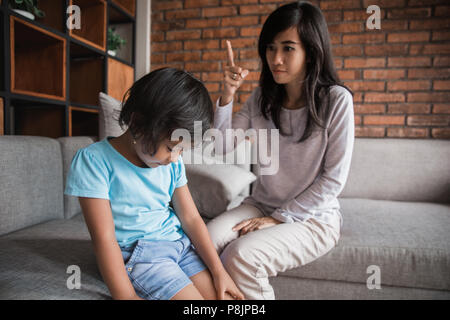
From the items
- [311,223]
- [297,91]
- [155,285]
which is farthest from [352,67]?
[155,285]

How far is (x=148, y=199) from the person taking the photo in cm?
72

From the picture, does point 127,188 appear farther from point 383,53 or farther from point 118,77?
point 383,53

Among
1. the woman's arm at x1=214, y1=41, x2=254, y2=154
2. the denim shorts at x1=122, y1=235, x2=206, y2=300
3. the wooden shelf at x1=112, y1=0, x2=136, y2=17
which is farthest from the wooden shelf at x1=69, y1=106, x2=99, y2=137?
the denim shorts at x1=122, y1=235, x2=206, y2=300

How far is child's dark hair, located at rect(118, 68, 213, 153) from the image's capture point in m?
0.61

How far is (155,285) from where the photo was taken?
0.63 metres

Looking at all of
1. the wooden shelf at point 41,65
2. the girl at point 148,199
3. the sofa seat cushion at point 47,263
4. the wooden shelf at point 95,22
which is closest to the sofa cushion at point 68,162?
the sofa seat cushion at point 47,263

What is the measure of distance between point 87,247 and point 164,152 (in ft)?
1.52

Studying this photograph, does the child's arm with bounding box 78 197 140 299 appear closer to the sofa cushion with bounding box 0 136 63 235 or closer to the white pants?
the white pants

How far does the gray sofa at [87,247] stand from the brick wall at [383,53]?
77 cm

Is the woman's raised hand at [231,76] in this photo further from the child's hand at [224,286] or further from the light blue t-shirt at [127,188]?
the child's hand at [224,286]

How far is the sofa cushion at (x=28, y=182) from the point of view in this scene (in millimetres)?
916

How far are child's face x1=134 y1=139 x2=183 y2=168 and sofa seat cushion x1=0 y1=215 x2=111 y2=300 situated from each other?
32 centimetres

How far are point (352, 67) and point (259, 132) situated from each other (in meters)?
1.13
